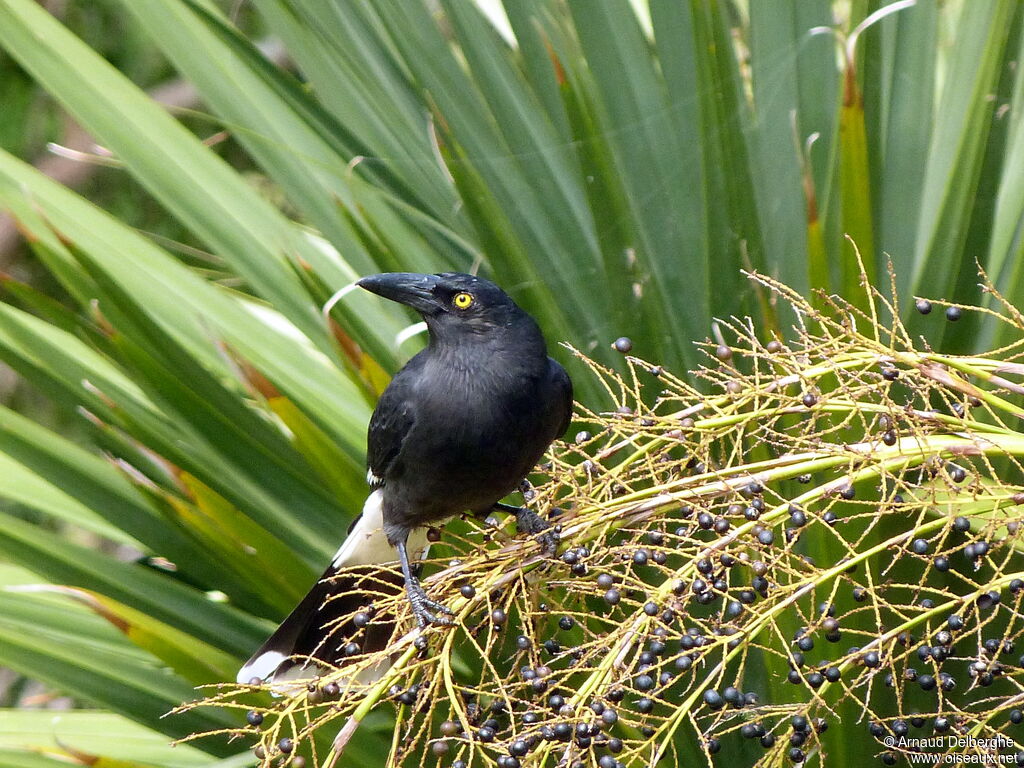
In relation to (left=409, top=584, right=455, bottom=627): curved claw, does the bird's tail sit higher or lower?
lower

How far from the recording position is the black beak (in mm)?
1776

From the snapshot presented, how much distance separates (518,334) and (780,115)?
22.6 inches

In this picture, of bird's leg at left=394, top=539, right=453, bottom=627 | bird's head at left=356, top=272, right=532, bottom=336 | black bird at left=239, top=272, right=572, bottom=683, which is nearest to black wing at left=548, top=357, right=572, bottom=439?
black bird at left=239, top=272, right=572, bottom=683

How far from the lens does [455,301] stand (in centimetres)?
186

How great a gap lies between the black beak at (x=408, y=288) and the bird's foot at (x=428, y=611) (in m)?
0.55

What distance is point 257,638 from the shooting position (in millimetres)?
2031

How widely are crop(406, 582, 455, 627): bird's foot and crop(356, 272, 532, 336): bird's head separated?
1.85 feet

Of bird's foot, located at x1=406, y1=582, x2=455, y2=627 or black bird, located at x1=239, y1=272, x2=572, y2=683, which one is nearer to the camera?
bird's foot, located at x1=406, y1=582, x2=455, y2=627

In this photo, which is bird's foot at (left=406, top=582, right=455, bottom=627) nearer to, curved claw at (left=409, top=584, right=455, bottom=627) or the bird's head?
curved claw at (left=409, top=584, right=455, bottom=627)

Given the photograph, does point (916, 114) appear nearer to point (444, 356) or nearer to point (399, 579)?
point (444, 356)

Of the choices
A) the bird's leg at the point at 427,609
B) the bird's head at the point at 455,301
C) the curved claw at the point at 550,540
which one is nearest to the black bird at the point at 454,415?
the bird's head at the point at 455,301

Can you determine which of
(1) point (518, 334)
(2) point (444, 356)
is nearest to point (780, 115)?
(1) point (518, 334)

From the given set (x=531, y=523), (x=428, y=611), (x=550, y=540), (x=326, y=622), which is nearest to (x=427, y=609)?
(x=428, y=611)

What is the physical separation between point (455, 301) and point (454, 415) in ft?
0.62
